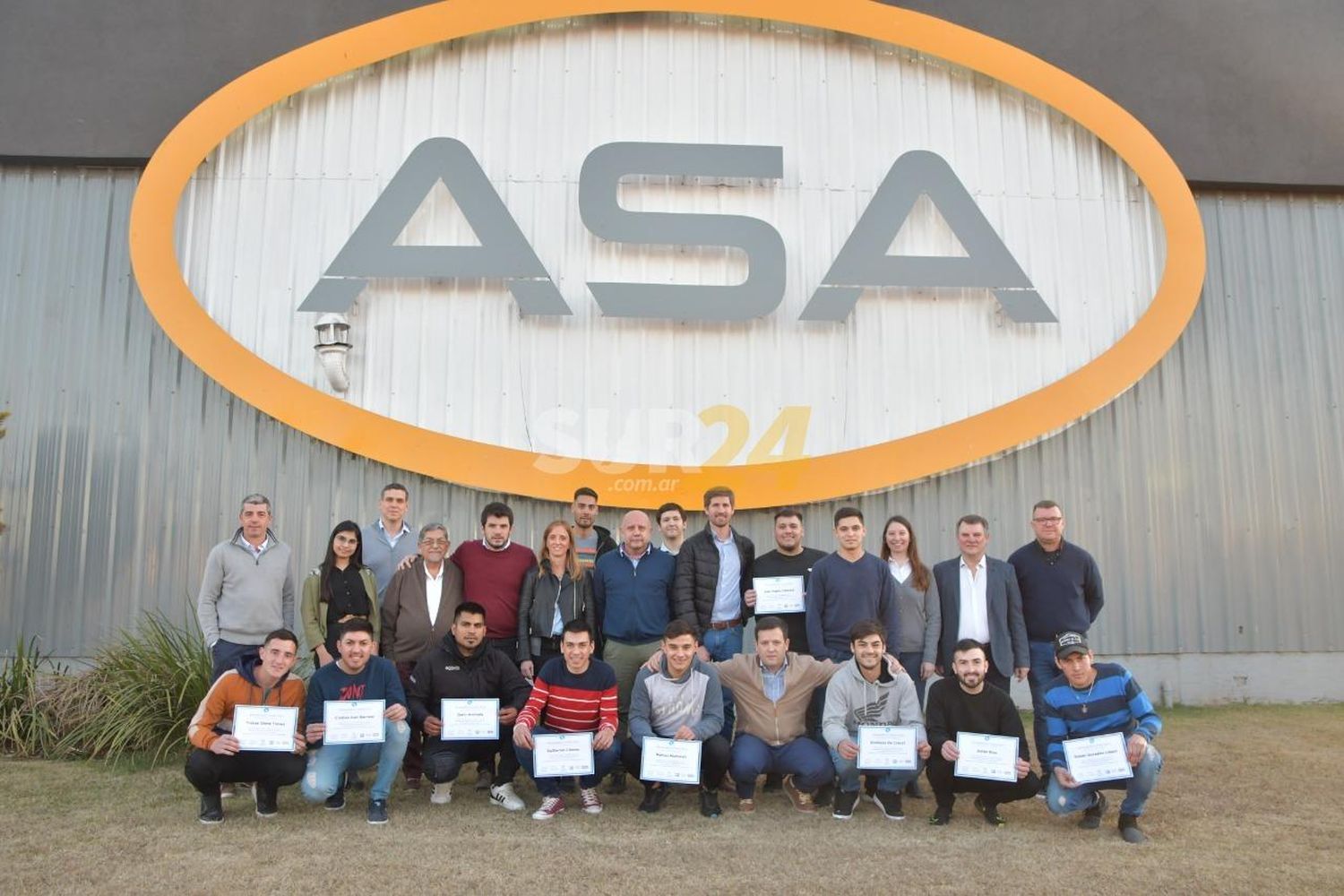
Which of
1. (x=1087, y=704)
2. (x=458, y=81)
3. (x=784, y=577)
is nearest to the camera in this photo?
(x=1087, y=704)

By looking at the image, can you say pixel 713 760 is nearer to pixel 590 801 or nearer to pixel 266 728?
pixel 590 801

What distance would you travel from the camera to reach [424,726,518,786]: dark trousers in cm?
518

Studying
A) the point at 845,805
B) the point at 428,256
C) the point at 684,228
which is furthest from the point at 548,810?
the point at 684,228

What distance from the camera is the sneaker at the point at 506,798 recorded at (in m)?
5.07

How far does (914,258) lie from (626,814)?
5.25 meters

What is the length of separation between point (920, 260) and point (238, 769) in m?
6.26

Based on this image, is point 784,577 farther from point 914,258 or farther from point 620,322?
point 914,258

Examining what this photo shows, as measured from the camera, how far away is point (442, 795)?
17.1 feet

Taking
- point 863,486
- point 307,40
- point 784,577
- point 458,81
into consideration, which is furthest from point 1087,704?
point 307,40

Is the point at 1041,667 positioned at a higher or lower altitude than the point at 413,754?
higher

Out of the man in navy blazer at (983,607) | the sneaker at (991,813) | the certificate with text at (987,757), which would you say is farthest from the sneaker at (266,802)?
the man in navy blazer at (983,607)

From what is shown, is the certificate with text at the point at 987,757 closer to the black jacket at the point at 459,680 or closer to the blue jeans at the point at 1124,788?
the blue jeans at the point at 1124,788

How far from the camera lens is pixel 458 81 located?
840 cm

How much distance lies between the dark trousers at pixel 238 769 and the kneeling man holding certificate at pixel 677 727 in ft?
5.51
